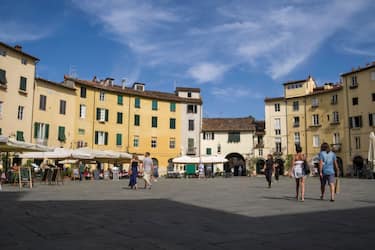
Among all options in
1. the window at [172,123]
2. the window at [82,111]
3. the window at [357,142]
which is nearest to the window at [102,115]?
the window at [82,111]

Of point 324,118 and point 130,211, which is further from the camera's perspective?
point 324,118

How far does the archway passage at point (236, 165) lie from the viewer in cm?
5900

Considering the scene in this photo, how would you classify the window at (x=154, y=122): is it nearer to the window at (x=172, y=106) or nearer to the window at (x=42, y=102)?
the window at (x=172, y=106)

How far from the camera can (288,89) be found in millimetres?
57219

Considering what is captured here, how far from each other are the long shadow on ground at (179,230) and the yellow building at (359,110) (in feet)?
135

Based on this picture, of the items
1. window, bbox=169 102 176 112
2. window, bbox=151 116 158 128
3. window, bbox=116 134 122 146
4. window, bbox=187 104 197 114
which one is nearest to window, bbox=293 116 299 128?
window, bbox=187 104 197 114

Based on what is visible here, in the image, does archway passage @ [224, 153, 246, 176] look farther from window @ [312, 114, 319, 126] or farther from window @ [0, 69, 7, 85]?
window @ [0, 69, 7, 85]

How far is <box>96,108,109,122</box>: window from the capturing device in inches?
1886

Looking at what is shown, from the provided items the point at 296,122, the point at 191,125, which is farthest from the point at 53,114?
the point at 296,122

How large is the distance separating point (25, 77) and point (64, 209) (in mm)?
32923

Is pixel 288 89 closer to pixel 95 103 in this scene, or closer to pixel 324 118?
pixel 324 118

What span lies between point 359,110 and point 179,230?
4579cm

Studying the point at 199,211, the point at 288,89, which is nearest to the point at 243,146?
the point at 288,89

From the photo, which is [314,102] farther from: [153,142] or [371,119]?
[153,142]
